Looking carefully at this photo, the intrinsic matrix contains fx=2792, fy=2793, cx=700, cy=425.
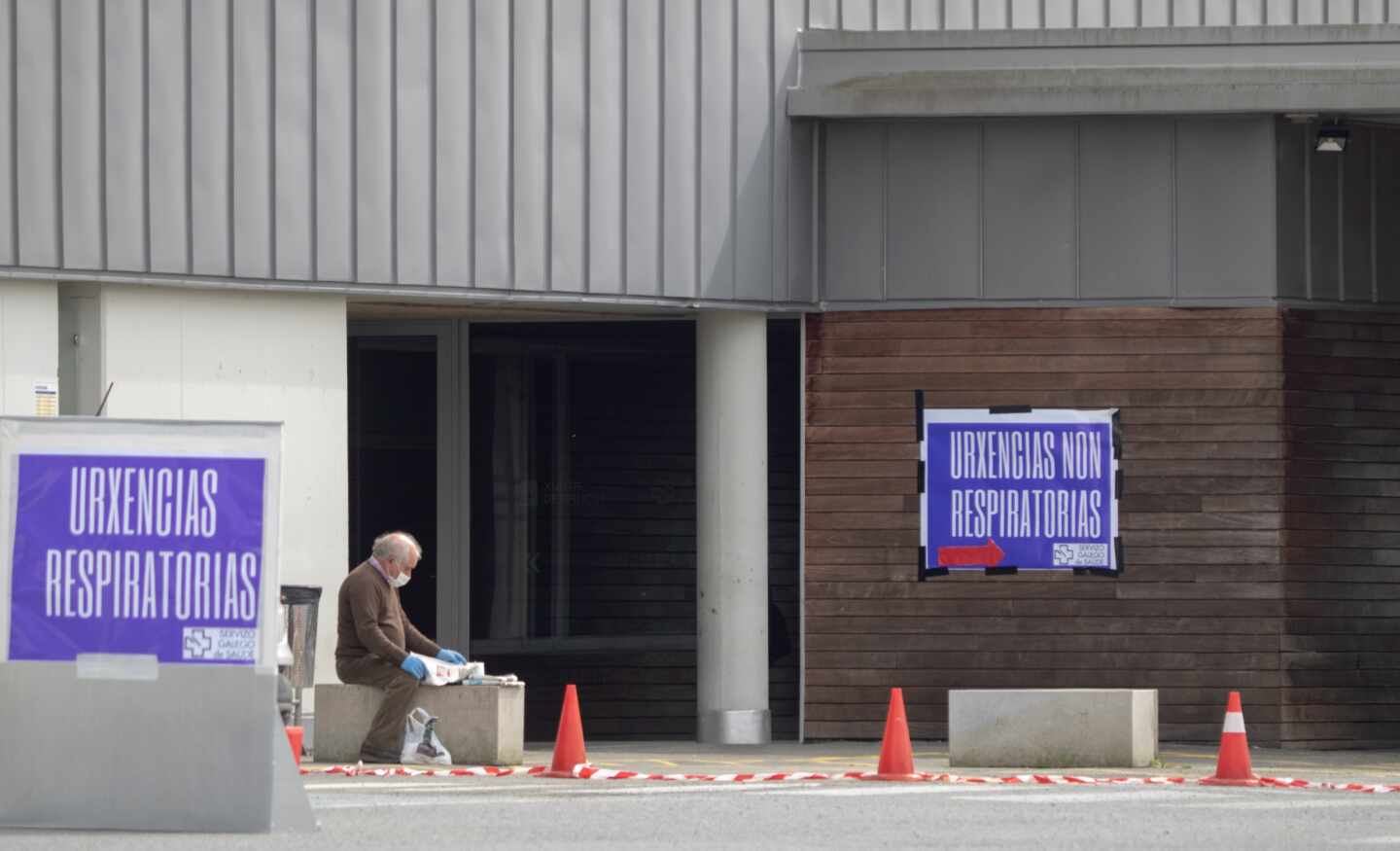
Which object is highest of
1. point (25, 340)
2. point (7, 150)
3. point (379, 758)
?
point (7, 150)

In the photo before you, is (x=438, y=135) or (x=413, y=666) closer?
(x=413, y=666)

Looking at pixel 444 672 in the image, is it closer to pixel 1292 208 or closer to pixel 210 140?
pixel 210 140

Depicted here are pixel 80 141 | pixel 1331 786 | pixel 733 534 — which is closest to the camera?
pixel 1331 786

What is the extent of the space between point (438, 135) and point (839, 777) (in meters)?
6.03

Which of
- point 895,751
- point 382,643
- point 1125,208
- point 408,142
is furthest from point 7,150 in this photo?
point 1125,208

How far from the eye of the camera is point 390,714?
53.0 feet

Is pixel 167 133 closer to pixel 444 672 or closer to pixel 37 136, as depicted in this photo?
pixel 37 136

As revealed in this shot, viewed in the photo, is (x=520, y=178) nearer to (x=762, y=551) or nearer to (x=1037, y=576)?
Answer: (x=762, y=551)

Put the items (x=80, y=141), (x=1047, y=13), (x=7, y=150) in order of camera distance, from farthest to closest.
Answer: (x=1047, y=13), (x=80, y=141), (x=7, y=150)

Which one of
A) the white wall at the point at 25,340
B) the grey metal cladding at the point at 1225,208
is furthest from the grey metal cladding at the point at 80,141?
the grey metal cladding at the point at 1225,208

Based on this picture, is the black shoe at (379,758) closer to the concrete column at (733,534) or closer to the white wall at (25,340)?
the white wall at (25,340)

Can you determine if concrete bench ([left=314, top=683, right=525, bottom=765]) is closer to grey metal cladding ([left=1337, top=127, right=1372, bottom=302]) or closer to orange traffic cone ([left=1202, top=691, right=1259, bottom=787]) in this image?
orange traffic cone ([left=1202, top=691, right=1259, bottom=787])

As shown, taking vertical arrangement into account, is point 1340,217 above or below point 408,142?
below

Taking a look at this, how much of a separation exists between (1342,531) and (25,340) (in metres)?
9.41
